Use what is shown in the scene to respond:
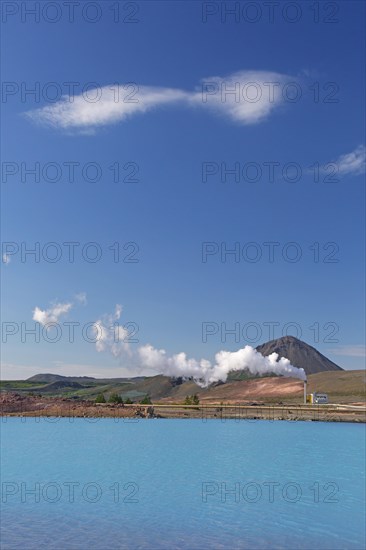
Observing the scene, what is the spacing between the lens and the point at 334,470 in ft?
177

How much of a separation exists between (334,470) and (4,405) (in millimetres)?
122604

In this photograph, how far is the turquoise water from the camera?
89.6ft

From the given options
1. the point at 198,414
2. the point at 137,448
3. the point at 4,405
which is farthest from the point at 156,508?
the point at 4,405

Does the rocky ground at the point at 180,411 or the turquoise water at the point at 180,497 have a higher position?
the turquoise water at the point at 180,497

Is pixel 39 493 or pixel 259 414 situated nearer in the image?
pixel 39 493

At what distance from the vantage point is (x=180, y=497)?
37.5 m

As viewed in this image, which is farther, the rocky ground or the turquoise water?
the rocky ground

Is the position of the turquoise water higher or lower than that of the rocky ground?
higher

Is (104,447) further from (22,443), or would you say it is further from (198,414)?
(198,414)

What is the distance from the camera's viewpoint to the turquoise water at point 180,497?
27.3 m

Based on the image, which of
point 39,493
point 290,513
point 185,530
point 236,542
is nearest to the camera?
point 236,542

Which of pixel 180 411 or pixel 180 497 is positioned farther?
pixel 180 411

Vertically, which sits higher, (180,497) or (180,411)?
(180,497)

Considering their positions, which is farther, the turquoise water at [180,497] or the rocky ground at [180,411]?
the rocky ground at [180,411]
